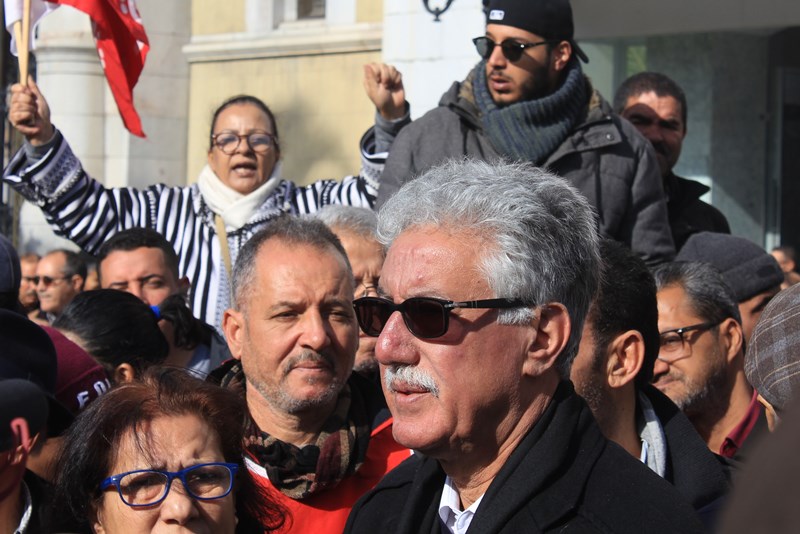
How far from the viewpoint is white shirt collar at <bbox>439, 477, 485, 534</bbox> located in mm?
2331

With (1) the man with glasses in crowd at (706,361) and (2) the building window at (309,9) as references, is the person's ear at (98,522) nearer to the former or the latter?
(1) the man with glasses in crowd at (706,361)

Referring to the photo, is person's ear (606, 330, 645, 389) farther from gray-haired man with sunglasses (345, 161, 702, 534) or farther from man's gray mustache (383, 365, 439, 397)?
man's gray mustache (383, 365, 439, 397)

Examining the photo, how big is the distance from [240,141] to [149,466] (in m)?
3.26

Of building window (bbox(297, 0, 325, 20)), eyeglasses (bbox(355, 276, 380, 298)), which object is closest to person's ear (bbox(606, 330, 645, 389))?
eyeglasses (bbox(355, 276, 380, 298))

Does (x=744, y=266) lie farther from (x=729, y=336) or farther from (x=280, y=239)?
(x=280, y=239)

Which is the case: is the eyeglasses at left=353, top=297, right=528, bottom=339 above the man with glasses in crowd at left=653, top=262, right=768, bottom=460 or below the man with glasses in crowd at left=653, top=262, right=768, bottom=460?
above

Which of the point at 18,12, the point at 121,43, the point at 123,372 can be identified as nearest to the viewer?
the point at 123,372

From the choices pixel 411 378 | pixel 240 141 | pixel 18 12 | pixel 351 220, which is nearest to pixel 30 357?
pixel 411 378

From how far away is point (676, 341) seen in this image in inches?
158

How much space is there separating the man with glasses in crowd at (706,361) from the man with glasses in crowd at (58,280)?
595 centimetres

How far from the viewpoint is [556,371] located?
7.88 feet

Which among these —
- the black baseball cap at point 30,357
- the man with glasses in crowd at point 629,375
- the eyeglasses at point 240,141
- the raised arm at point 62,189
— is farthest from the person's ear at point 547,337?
the raised arm at point 62,189

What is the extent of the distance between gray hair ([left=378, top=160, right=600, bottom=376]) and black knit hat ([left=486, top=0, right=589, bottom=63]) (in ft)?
7.82

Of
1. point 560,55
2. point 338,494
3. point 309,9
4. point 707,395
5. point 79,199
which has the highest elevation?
point 309,9
